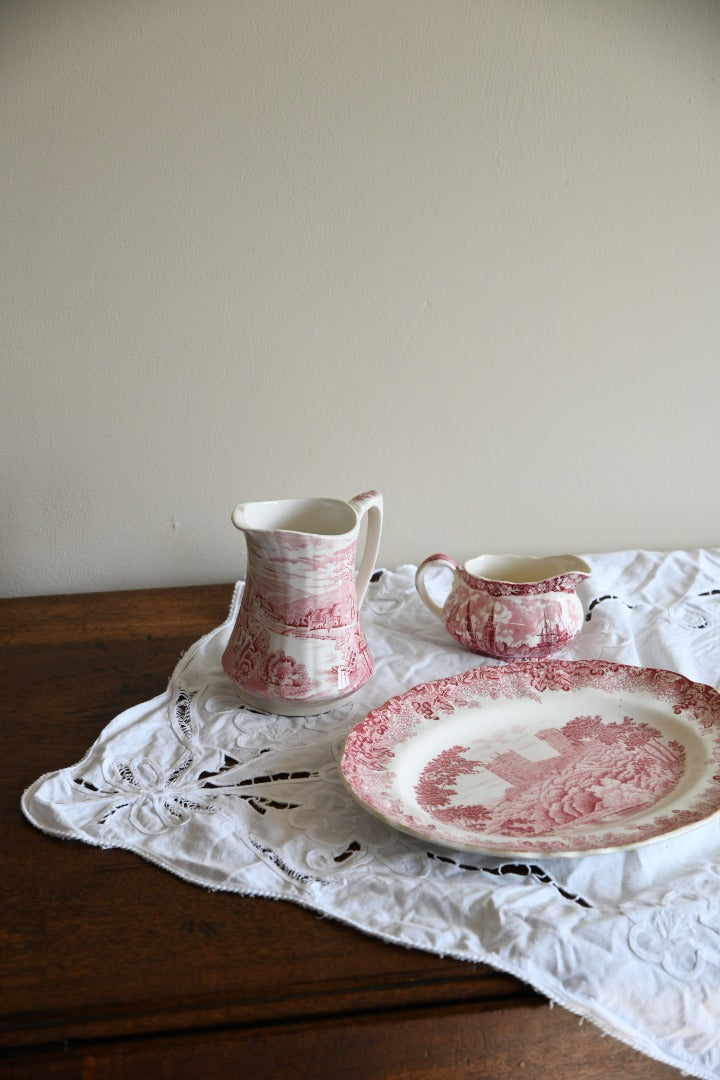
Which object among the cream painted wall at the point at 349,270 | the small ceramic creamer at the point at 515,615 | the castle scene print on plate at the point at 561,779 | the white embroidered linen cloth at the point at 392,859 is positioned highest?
the cream painted wall at the point at 349,270

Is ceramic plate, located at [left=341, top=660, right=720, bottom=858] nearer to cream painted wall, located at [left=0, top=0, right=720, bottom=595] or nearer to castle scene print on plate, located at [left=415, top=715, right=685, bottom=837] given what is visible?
castle scene print on plate, located at [left=415, top=715, right=685, bottom=837]

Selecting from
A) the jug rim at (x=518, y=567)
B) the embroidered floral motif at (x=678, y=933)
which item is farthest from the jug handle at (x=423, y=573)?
the embroidered floral motif at (x=678, y=933)

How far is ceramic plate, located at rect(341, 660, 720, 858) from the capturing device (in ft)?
1.91

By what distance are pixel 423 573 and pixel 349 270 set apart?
1.06 ft

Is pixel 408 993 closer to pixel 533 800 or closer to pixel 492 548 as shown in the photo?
pixel 533 800

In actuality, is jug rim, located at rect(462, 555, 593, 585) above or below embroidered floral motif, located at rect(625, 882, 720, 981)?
above

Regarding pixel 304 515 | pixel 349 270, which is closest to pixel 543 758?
pixel 304 515

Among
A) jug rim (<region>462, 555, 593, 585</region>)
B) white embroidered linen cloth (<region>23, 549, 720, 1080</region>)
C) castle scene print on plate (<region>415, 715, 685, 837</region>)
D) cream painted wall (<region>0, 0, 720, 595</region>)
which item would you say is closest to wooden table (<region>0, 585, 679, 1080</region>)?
white embroidered linen cloth (<region>23, 549, 720, 1080</region>)

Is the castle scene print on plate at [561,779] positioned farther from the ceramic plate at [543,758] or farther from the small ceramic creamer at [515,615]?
the small ceramic creamer at [515,615]

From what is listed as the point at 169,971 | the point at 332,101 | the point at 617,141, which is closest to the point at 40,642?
the point at 169,971

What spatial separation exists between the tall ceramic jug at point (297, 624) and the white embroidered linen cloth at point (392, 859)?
0.02m

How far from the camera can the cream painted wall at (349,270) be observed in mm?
932

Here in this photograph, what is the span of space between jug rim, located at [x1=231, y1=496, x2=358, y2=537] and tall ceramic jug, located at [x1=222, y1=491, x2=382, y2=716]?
0.01 m

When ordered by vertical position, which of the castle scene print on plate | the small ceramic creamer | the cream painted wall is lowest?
the castle scene print on plate
